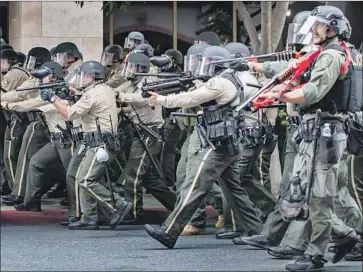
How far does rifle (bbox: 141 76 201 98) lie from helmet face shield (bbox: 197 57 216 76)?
0.10m

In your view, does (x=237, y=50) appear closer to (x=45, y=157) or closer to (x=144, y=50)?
(x=144, y=50)

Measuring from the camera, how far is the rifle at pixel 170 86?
10391 millimetres

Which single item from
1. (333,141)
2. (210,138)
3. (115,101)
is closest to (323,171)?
(333,141)

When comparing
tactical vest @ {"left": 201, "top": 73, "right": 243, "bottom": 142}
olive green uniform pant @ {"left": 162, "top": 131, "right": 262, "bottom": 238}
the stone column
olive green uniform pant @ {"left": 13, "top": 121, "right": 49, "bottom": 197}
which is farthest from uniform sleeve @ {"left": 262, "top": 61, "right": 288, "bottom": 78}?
the stone column

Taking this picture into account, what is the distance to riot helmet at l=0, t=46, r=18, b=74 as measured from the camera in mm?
12711

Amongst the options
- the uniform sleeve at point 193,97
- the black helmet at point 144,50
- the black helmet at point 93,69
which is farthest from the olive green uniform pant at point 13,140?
the uniform sleeve at point 193,97

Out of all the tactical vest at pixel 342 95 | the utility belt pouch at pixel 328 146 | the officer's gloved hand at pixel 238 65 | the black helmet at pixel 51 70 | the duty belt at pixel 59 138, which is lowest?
the duty belt at pixel 59 138

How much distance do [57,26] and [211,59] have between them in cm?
729

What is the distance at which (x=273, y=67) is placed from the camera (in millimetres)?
9906

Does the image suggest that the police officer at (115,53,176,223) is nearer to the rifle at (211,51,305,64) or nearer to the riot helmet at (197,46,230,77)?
the riot helmet at (197,46,230,77)

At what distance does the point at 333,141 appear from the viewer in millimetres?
8734

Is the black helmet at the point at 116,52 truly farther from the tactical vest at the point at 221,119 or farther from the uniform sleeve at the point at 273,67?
the uniform sleeve at the point at 273,67

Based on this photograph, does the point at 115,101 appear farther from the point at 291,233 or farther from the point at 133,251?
the point at 291,233

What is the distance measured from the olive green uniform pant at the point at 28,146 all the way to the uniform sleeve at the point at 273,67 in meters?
3.82
